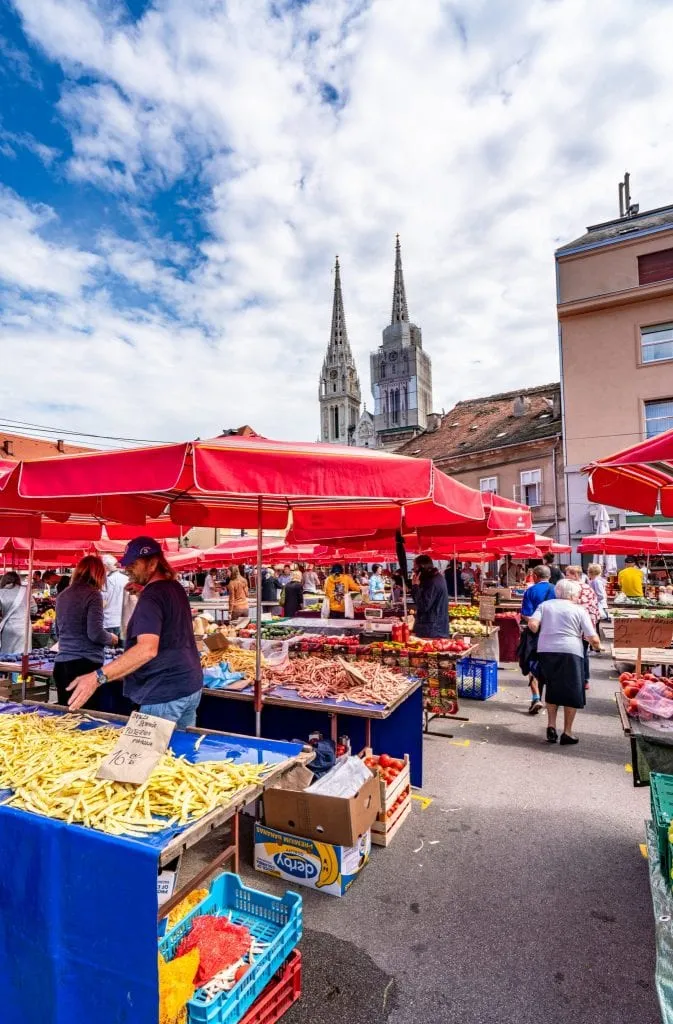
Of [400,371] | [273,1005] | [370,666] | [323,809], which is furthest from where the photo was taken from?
[400,371]

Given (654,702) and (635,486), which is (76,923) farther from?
(635,486)

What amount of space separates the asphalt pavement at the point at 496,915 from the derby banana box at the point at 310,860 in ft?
A: 0.25

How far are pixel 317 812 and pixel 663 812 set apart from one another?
7.20ft

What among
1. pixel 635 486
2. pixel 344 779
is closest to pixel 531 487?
pixel 635 486

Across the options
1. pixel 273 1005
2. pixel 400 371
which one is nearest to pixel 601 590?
pixel 273 1005

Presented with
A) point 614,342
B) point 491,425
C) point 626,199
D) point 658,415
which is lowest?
point 658,415

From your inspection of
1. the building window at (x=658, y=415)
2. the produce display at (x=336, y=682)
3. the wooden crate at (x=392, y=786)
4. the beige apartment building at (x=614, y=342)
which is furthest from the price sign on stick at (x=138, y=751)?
the building window at (x=658, y=415)

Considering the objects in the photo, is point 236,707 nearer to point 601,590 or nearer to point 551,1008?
point 551,1008

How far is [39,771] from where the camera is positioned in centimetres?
275

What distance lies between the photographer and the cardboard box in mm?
3641

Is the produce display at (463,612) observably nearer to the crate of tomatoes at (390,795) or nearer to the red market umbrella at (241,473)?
the crate of tomatoes at (390,795)

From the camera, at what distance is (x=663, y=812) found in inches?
134

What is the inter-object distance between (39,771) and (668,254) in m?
30.2

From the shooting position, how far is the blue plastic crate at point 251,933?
7.44 ft
